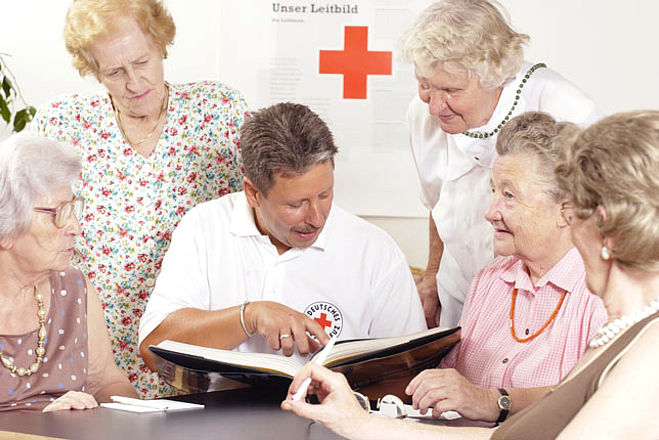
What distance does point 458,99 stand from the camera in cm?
220

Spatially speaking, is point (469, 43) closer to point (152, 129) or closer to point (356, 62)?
point (152, 129)

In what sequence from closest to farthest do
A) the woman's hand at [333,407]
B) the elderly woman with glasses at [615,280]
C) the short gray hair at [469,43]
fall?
1. the elderly woman with glasses at [615,280]
2. the woman's hand at [333,407]
3. the short gray hair at [469,43]

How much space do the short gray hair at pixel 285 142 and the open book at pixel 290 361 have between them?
438 mm

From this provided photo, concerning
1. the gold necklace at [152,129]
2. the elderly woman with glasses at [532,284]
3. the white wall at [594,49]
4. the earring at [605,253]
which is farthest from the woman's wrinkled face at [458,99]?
the white wall at [594,49]

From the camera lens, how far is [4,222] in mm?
1873

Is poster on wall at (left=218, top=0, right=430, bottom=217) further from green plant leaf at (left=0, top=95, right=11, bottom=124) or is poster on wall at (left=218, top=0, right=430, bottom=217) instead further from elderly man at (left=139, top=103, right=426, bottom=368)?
elderly man at (left=139, top=103, right=426, bottom=368)

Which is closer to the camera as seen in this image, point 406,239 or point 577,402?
point 577,402

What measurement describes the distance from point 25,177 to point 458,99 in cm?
100

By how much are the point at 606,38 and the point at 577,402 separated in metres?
2.46

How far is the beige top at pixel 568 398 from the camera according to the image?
1130mm

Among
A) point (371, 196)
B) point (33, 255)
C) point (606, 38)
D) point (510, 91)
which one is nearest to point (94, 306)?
point (33, 255)

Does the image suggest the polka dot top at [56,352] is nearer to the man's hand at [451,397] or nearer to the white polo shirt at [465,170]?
the man's hand at [451,397]

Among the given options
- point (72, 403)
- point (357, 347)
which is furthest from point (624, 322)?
point (72, 403)

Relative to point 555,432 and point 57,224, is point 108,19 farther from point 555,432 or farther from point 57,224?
point 555,432
